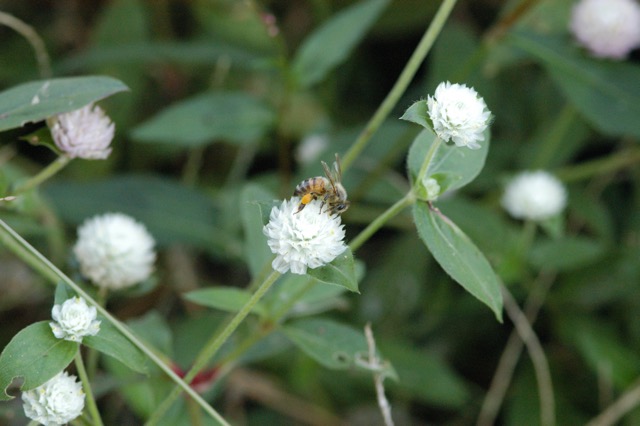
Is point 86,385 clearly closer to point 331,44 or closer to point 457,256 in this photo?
point 457,256

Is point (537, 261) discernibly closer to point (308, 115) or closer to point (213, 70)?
point (308, 115)

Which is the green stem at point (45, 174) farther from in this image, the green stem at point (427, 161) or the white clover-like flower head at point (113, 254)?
the green stem at point (427, 161)

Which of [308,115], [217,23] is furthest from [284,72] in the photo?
[217,23]

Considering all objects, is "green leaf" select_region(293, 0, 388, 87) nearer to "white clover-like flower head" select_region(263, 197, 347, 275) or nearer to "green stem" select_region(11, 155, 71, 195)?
"green stem" select_region(11, 155, 71, 195)

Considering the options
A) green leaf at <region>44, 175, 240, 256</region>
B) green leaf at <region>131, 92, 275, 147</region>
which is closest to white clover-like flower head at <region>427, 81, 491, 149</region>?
green leaf at <region>131, 92, 275, 147</region>

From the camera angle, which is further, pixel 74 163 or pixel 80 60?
pixel 74 163
